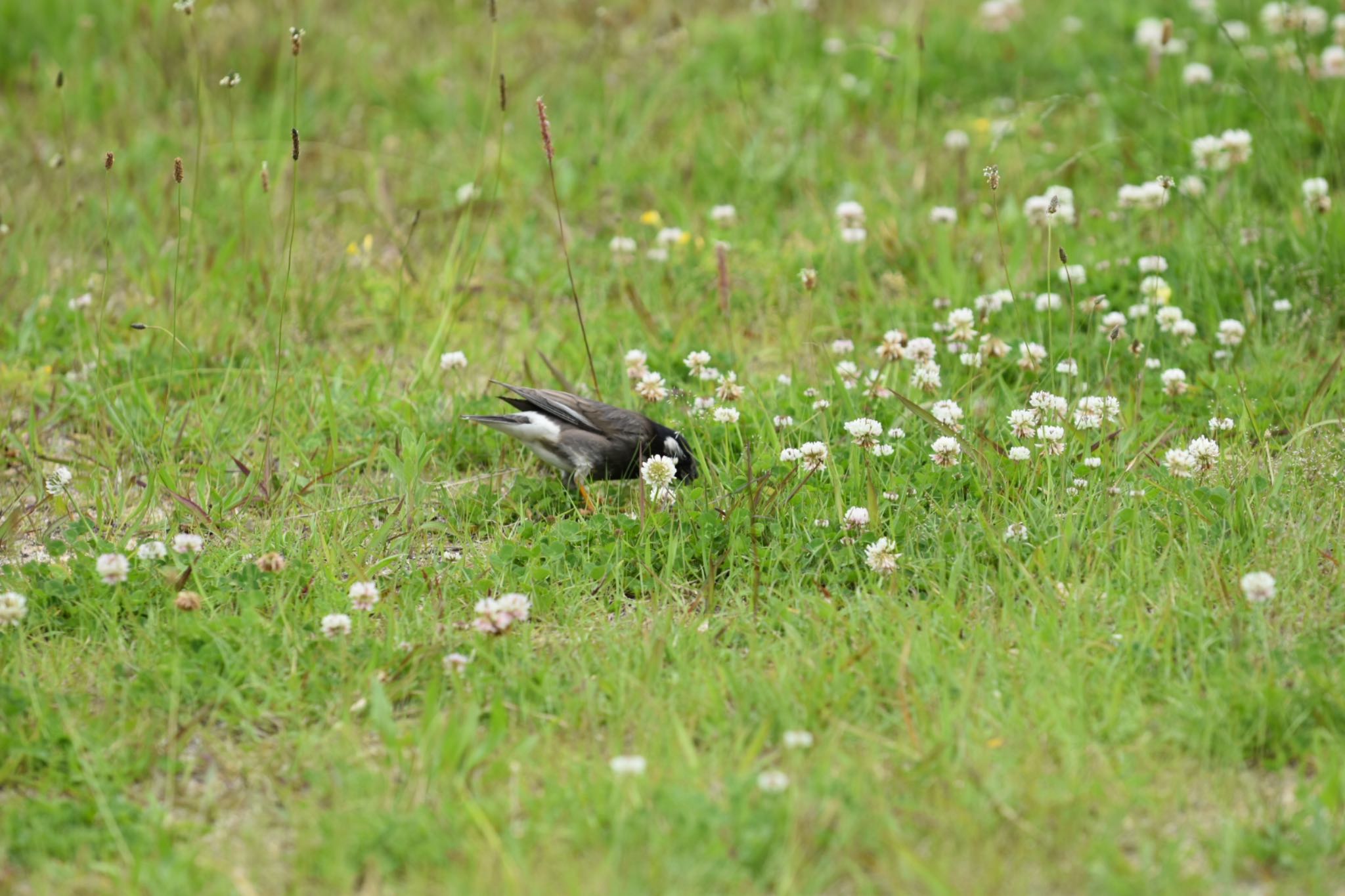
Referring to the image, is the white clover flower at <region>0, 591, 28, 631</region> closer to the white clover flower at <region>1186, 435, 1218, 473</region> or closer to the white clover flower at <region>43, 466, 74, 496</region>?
the white clover flower at <region>43, 466, 74, 496</region>

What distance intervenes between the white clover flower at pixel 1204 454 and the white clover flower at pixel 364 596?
271 cm

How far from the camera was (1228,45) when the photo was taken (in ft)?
25.6

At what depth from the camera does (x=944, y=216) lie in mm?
6363

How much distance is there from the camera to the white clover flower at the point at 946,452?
180 inches

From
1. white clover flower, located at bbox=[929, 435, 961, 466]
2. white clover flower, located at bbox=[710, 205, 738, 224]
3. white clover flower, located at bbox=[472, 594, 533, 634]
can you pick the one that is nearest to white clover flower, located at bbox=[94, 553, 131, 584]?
white clover flower, located at bbox=[472, 594, 533, 634]

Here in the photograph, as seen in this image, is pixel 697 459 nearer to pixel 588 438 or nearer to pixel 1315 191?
pixel 588 438

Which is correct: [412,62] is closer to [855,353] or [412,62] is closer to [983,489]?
[855,353]

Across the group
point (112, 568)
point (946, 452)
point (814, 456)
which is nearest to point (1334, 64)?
point (946, 452)

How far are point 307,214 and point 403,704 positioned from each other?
4.14 metres

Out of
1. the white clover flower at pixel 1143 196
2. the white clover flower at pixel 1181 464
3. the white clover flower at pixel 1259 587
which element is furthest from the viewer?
the white clover flower at pixel 1143 196

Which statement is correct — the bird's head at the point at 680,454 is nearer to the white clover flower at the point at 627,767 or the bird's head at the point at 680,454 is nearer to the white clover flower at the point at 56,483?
the white clover flower at the point at 627,767

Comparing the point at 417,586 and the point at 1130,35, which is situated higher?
the point at 1130,35

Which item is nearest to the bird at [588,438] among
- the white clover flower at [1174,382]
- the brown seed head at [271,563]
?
the brown seed head at [271,563]

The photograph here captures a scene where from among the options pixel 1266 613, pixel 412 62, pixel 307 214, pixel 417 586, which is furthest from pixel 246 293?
pixel 1266 613
